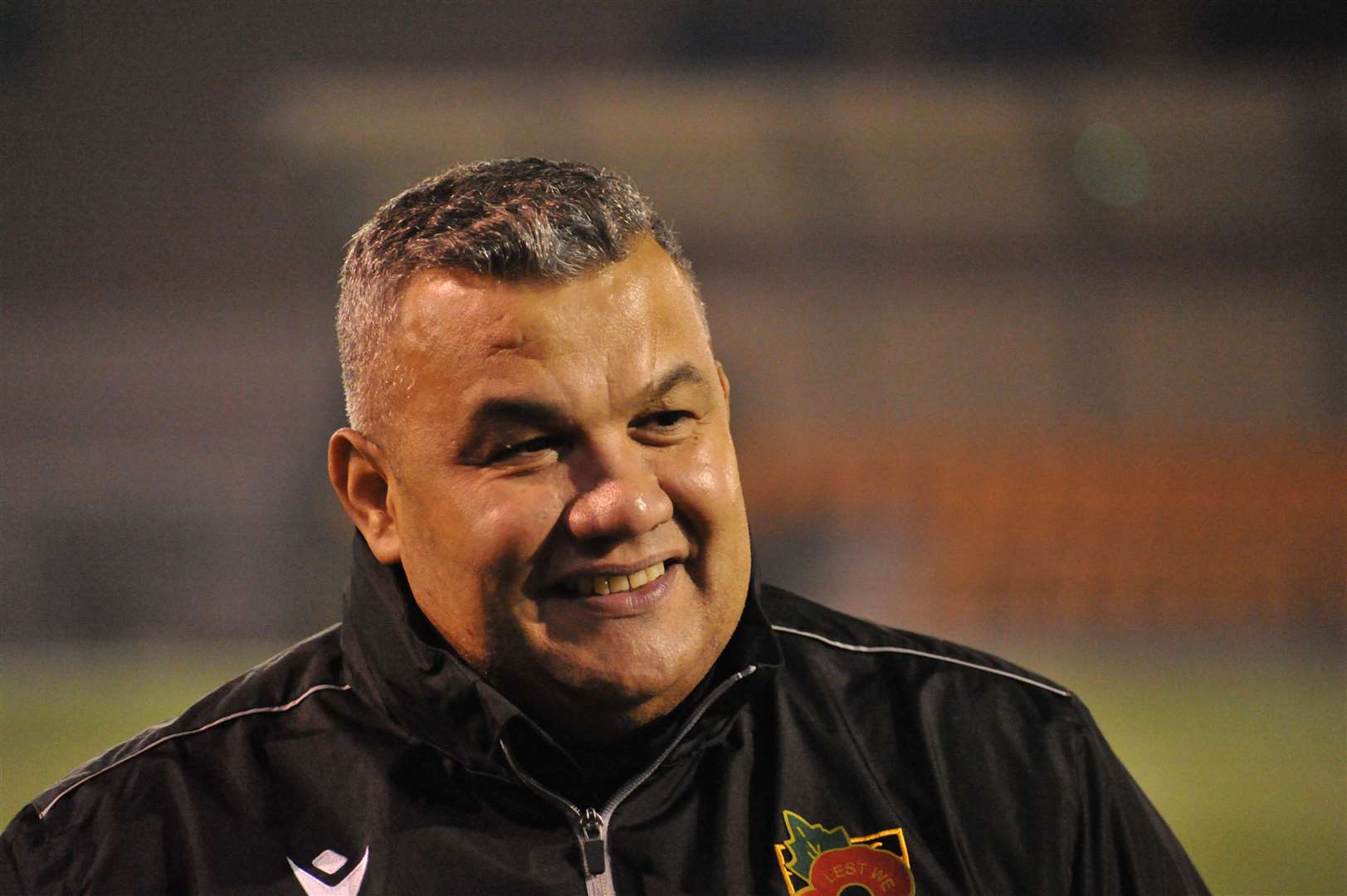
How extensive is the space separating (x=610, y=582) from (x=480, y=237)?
416 mm

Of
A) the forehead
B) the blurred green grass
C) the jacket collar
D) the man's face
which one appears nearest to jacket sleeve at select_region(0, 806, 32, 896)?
the jacket collar

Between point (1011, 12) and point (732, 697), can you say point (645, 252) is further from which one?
point (1011, 12)

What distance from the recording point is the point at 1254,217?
13758mm

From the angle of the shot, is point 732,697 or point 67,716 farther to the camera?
point 67,716

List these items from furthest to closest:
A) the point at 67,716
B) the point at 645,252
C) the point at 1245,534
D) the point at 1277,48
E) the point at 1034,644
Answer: the point at 1277,48, the point at 1245,534, the point at 1034,644, the point at 67,716, the point at 645,252

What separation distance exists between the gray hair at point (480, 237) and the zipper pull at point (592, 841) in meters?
0.53

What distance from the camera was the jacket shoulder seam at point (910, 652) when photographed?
177 centimetres

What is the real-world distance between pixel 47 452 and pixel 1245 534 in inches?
416

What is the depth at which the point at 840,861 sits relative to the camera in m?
1.57

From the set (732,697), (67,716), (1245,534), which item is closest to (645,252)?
(732,697)

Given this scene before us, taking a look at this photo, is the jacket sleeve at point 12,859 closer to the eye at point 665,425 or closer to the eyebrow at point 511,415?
the eyebrow at point 511,415

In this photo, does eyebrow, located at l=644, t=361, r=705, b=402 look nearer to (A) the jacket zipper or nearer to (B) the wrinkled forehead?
(B) the wrinkled forehead

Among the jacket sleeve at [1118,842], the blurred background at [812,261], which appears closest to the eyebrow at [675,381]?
the jacket sleeve at [1118,842]

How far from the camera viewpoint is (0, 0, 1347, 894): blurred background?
11.0 metres
